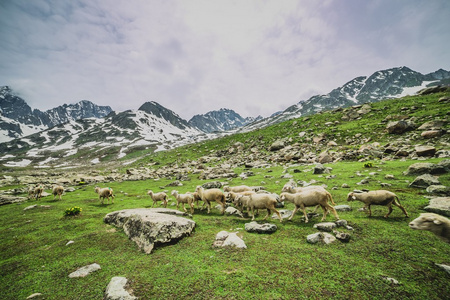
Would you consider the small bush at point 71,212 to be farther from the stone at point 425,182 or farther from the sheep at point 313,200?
the stone at point 425,182

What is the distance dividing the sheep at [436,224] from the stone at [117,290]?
11.6 metres

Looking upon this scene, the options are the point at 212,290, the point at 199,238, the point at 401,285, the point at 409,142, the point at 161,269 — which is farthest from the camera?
the point at 409,142

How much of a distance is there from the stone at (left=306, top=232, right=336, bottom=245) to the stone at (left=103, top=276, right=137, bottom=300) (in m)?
7.81

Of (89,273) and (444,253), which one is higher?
(89,273)

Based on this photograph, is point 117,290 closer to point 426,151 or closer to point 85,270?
point 85,270

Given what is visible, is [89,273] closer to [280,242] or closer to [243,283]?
[243,283]

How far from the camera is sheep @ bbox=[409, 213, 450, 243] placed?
23.6 ft

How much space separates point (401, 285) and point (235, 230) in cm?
742

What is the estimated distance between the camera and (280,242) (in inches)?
359

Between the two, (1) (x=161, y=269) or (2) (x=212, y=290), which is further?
(1) (x=161, y=269)

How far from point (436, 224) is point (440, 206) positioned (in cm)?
425

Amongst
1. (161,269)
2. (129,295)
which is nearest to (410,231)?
(161,269)

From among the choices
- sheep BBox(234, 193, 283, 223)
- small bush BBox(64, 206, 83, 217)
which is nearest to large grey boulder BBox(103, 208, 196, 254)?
sheep BBox(234, 193, 283, 223)

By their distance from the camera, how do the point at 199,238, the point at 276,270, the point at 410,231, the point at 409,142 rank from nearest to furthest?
the point at 276,270, the point at 410,231, the point at 199,238, the point at 409,142
